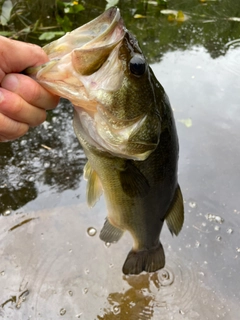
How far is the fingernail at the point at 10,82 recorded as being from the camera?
1188 mm

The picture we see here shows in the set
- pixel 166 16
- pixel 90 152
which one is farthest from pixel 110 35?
pixel 166 16

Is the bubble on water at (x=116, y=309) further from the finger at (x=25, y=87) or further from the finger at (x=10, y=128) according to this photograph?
the finger at (x=25, y=87)

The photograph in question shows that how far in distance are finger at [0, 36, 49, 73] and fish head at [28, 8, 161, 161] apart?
0.03m

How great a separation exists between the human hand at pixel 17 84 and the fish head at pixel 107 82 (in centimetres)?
3

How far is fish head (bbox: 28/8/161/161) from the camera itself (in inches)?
43.4

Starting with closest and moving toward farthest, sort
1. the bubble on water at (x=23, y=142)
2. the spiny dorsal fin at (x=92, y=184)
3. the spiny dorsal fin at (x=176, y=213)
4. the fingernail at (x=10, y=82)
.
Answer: the fingernail at (x=10, y=82) < the spiny dorsal fin at (x=92, y=184) < the spiny dorsal fin at (x=176, y=213) < the bubble on water at (x=23, y=142)

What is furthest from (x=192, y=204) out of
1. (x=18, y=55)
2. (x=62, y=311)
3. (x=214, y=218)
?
(x=18, y=55)

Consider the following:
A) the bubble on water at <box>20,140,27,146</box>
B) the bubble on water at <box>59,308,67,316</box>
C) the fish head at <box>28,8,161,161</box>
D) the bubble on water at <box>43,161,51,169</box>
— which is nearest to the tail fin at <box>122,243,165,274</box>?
the bubble on water at <box>59,308,67,316</box>

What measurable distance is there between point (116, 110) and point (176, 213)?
2.28 feet

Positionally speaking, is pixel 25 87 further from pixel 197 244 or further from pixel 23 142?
pixel 23 142

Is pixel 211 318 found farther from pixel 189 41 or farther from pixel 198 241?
pixel 189 41

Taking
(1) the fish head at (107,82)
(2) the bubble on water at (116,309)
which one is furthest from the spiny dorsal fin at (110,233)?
(1) the fish head at (107,82)

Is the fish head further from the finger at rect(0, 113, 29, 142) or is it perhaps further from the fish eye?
the finger at rect(0, 113, 29, 142)

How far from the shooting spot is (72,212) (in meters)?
2.48
